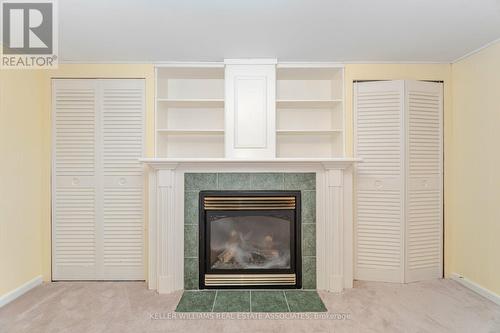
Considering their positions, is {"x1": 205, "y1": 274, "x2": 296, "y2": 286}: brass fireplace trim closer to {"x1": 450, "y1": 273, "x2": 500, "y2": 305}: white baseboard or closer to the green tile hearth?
the green tile hearth

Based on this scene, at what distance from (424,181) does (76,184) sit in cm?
356

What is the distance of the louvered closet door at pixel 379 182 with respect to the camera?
121 inches

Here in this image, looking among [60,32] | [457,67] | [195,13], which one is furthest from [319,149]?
A: [60,32]

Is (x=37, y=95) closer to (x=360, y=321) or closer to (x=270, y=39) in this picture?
(x=270, y=39)

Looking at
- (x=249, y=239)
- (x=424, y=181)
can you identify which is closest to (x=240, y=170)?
(x=249, y=239)

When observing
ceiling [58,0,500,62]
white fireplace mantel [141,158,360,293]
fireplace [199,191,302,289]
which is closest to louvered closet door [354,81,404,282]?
white fireplace mantel [141,158,360,293]

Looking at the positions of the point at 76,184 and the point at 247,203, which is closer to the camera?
the point at 247,203

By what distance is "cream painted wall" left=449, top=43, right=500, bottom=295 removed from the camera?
2.69 m

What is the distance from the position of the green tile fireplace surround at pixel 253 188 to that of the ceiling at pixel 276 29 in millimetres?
1163

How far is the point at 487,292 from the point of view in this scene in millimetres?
2756

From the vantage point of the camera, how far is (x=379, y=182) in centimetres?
312

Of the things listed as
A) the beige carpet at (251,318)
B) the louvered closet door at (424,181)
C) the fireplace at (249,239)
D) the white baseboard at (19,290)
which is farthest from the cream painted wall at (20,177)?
the louvered closet door at (424,181)

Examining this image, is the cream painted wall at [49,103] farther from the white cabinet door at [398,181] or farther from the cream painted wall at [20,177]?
the white cabinet door at [398,181]

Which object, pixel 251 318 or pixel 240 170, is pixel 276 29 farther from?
pixel 251 318
